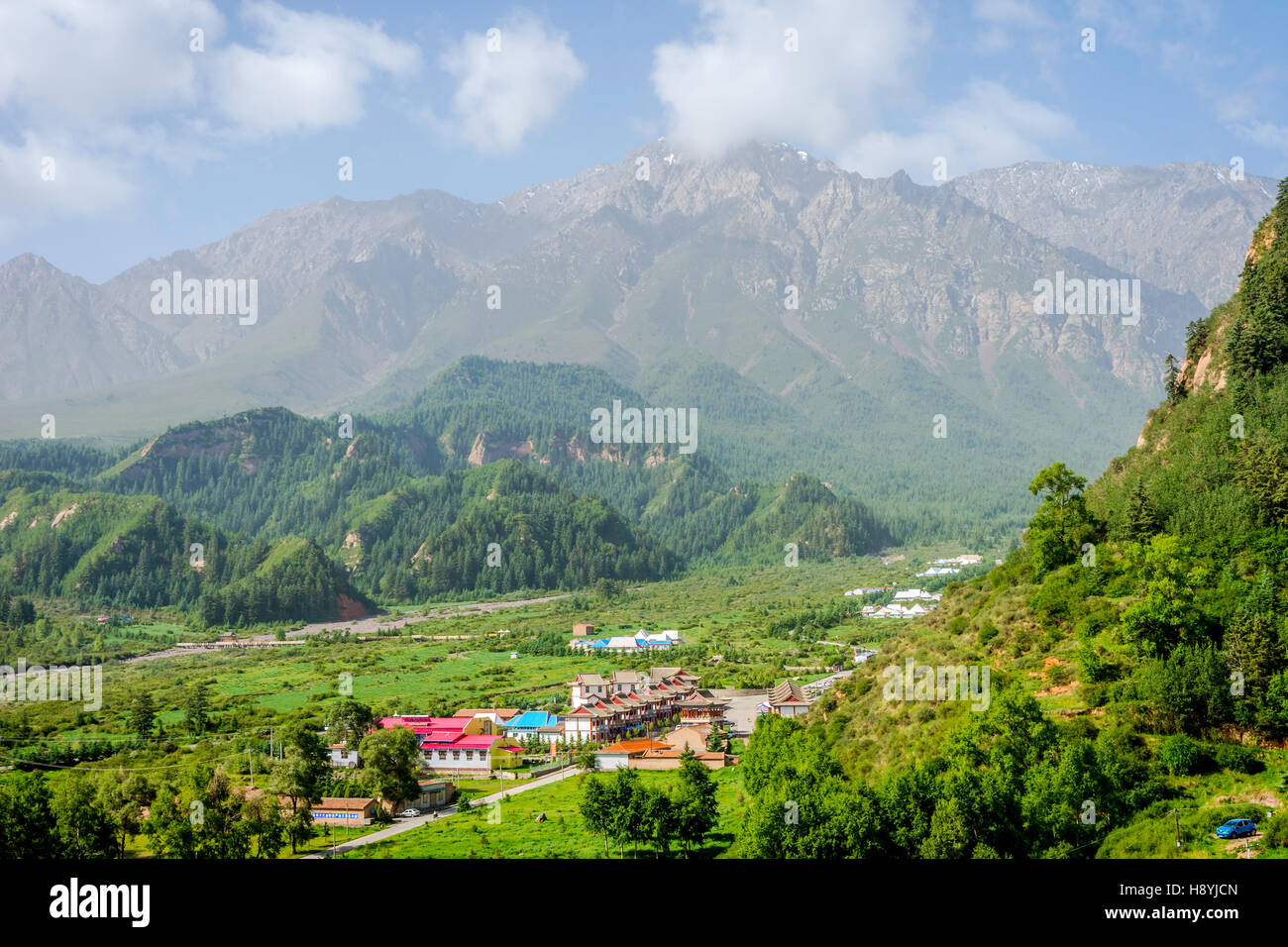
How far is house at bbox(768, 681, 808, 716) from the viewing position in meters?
66.5

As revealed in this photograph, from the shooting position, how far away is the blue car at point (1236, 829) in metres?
29.2

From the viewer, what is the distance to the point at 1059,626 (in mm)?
46562

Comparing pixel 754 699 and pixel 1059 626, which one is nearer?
pixel 1059 626

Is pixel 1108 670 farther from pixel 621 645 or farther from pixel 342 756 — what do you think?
pixel 621 645

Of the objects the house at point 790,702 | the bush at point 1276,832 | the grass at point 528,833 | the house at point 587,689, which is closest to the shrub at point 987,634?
the grass at point 528,833

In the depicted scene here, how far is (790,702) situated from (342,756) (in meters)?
28.7

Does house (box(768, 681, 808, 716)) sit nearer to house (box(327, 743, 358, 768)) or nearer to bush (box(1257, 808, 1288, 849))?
house (box(327, 743, 358, 768))

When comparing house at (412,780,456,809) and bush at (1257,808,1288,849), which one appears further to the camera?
house at (412,780,456,809)

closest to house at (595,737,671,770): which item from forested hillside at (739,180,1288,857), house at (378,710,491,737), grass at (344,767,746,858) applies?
grass at (344,767,746,858)

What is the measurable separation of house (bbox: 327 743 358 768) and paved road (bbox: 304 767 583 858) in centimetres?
1083
